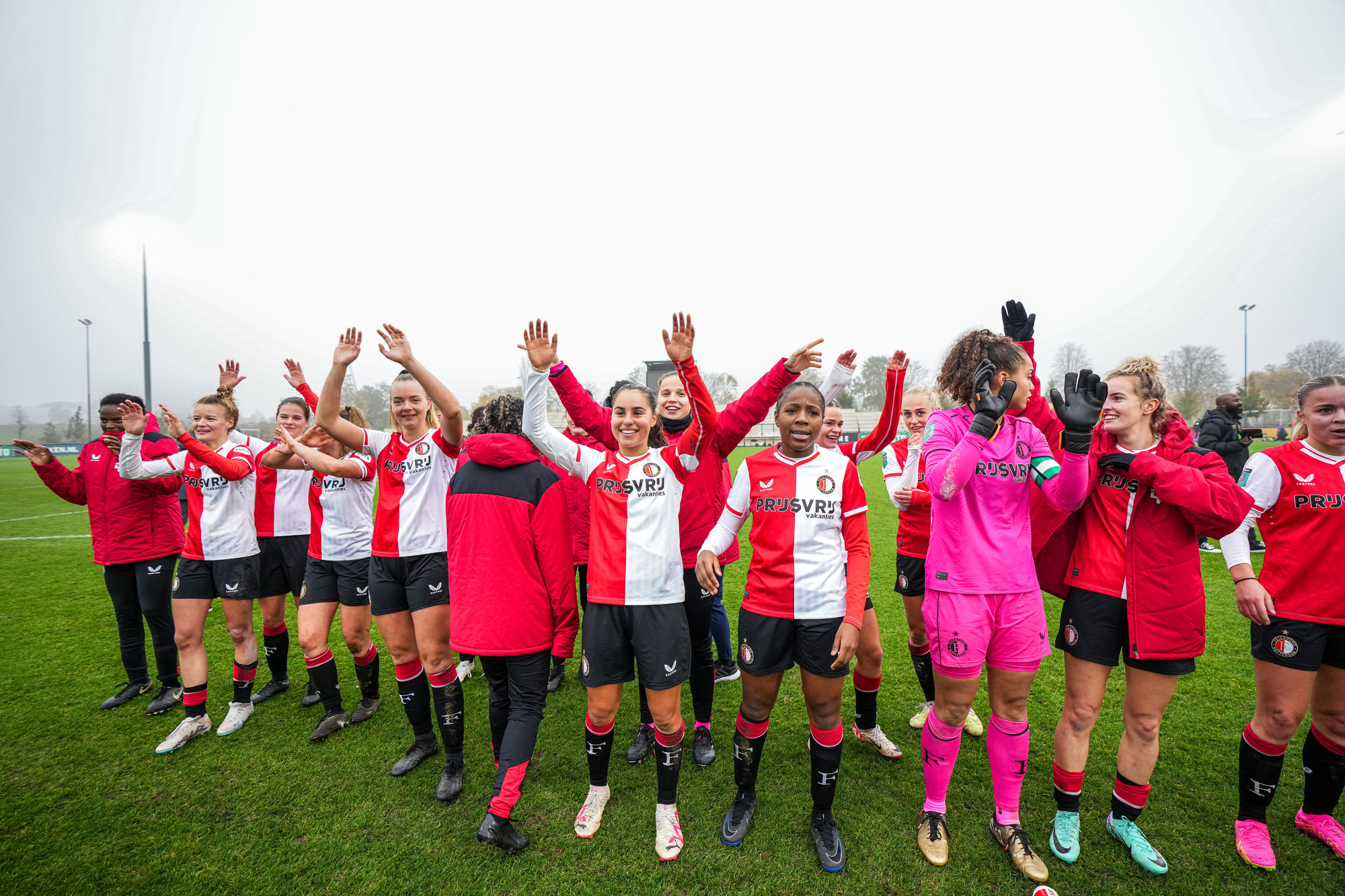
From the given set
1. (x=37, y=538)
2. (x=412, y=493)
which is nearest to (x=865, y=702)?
(x=412, y=493)

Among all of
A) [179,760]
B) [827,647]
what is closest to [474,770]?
[179,760]

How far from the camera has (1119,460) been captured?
107 inches

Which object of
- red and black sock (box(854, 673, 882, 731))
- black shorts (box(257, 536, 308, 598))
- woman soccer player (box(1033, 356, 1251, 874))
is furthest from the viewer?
black shorts (box(257, 536, 308, 598))

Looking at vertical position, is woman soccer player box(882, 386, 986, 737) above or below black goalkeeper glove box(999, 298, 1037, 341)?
below

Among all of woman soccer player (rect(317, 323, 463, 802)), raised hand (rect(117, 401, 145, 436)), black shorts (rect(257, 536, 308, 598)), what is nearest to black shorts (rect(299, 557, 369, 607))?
woman soccer player (rect(317, 323, 463, 802))

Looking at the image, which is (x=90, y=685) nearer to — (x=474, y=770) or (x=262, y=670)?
(x=262, y=670)

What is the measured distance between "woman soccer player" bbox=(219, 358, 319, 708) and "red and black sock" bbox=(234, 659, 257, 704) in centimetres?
35

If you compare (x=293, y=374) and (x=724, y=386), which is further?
(x=724, y=386)

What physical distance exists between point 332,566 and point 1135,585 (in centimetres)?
503

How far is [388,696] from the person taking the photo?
186 inches

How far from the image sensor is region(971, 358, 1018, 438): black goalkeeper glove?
2561 millimetres

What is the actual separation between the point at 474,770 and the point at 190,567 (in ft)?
9.03

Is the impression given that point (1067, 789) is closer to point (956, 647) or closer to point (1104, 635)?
point (1104, 635)

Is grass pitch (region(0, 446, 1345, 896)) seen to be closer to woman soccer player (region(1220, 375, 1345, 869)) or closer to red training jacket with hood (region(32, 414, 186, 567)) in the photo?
woman soccer player (region(1220, 375, 1345, 869))
